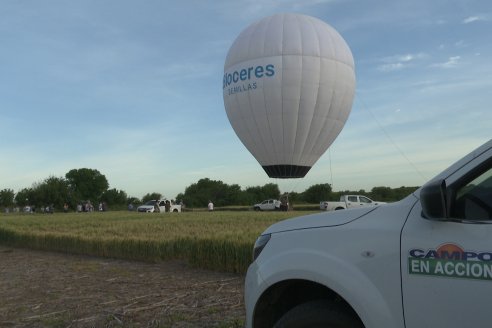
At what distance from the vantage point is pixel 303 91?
3353 centimetres

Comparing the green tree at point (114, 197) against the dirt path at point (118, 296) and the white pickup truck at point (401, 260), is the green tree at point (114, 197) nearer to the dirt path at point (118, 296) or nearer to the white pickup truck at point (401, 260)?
the dirt path at point (118, 296)

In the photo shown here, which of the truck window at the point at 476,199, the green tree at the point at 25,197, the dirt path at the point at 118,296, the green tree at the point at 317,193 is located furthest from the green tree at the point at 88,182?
the truck window at the point at 476,199

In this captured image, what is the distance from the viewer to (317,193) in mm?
70562

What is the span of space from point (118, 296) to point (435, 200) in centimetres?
669

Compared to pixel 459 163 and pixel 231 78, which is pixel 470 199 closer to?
pixel 459 163

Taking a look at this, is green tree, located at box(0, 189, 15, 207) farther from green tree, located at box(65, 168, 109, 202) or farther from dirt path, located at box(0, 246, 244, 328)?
dirt path, located at box(0, 246, 244, 328)

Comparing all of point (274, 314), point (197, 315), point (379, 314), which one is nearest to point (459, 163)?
point (379, 314)

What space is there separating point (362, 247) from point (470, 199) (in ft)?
2.22

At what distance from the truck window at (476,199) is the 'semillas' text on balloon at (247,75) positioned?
103 ft

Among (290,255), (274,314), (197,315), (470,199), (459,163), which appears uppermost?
(459,163)

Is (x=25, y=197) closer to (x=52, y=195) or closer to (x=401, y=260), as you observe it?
(x=52, y=195)

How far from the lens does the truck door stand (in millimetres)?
2646

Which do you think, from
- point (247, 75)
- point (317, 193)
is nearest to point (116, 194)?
point (317, 193)

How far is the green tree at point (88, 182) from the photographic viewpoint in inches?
4449
